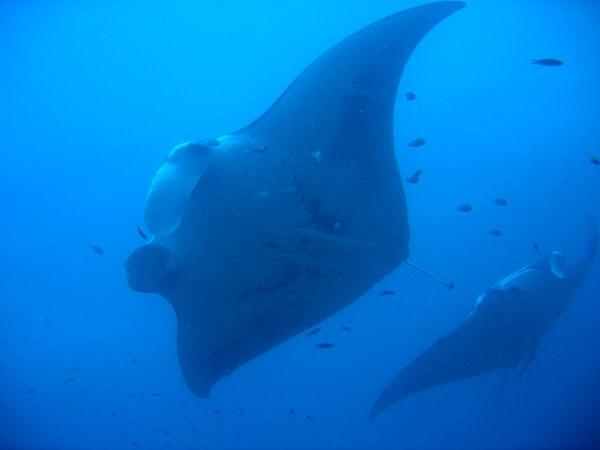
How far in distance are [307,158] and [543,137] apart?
25049 mm

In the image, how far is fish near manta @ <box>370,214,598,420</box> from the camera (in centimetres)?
591

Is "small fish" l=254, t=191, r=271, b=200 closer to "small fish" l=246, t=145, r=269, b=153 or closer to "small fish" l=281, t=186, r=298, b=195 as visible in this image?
"small fish" l=281, t=186, r=298, b=195

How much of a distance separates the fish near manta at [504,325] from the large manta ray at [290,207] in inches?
103

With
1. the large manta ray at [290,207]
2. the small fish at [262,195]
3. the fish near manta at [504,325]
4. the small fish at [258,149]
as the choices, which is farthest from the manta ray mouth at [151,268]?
the fish near manta at [504,325]

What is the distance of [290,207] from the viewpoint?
368 cm

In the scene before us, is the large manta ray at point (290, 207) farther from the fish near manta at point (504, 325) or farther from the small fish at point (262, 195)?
the fish near manta at point (504, 325)

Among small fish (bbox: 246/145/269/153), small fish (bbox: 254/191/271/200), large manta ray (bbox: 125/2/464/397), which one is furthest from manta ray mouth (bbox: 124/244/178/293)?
small fish (bbox: 246/145/269/153)

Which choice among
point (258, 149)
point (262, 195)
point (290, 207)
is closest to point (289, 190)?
point (290, 207)

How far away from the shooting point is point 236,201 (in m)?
3.54

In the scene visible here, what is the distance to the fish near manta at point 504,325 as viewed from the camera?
5.91 metres

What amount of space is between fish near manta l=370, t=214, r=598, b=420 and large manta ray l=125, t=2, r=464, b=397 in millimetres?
2621

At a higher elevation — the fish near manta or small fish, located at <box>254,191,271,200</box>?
small fish, located at <box>254,191,271,200</box>

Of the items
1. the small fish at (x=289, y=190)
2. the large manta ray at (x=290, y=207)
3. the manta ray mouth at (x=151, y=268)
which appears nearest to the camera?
the manta ray mouth at (x=151, y=268)

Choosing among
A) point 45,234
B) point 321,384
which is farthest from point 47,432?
point 321,384
